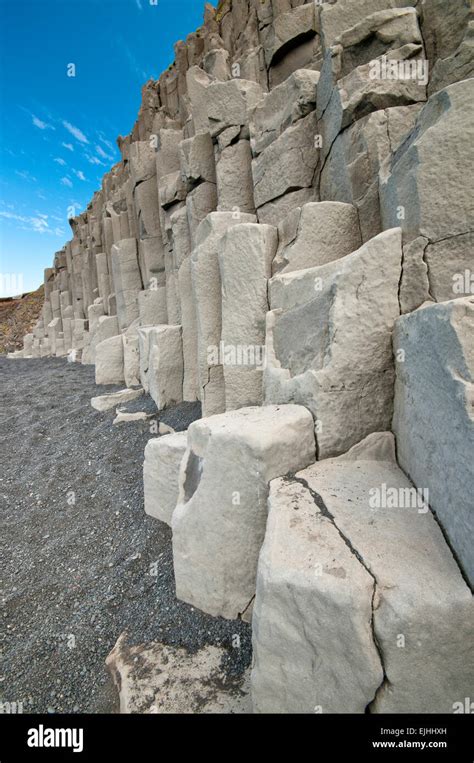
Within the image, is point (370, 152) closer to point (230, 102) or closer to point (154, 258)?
point (230, 102)

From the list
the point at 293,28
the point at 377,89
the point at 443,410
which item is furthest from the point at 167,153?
the point at 443,410

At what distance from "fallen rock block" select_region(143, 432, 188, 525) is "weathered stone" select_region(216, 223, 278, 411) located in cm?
91

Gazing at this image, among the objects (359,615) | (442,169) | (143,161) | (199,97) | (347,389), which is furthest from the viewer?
(143,161)

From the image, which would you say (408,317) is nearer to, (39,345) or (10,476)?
(10,476)

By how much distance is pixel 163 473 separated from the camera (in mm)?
A: 3248

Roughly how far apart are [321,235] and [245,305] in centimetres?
99

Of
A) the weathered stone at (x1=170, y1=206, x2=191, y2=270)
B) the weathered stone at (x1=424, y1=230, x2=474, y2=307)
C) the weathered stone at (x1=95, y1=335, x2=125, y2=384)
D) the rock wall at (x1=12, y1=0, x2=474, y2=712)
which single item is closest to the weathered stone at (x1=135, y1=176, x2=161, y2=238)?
the weathered stone at (x1=170, y1=206, x2=191, y2=270)

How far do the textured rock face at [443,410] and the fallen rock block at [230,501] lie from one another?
670 mm

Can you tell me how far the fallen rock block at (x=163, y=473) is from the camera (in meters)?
3.14

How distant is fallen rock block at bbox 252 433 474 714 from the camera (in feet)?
4.68

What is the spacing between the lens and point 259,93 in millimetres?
5340

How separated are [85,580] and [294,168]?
4.88 metres
